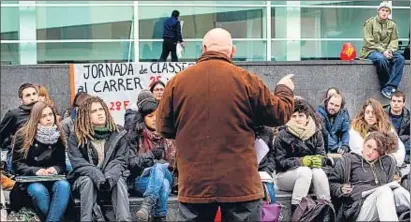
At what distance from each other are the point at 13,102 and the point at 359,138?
5.43m

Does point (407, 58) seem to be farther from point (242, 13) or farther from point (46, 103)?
point (46, 103)

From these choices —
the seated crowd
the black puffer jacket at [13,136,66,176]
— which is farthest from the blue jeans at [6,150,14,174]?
the black puffer jacket at [13,136,66,176]

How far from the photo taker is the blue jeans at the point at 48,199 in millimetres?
8445

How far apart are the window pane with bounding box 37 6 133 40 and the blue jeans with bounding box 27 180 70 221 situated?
22.7ft

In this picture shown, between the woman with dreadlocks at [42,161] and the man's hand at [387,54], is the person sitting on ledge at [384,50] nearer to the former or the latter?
the man's hand at [387,54]

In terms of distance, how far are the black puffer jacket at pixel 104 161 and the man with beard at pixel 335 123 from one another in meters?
2.99

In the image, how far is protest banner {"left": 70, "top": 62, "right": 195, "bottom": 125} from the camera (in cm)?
1236

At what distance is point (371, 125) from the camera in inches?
390

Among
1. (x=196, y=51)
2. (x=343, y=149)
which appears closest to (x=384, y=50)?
(x=196, y=51)

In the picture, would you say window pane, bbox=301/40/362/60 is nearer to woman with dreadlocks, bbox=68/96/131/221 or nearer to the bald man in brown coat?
woman with dreadlocks, bbox=68/96/131/221

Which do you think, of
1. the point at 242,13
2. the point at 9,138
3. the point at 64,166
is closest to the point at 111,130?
the point at 64,166

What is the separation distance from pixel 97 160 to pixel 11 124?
148 cm

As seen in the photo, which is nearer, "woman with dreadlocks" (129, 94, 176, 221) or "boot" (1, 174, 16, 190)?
"woman with dreadlocks" (129, 94, 176, 221)

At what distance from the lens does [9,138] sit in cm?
959
